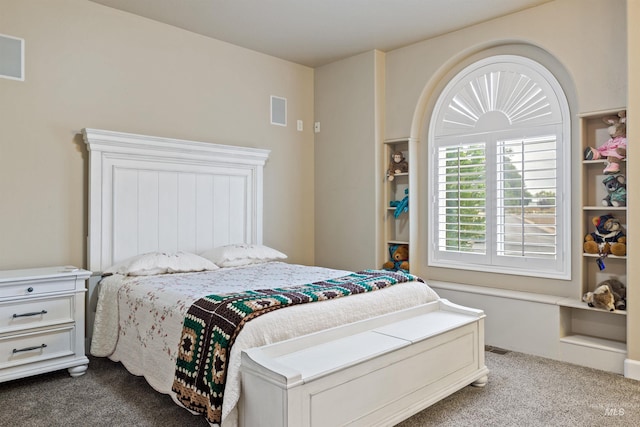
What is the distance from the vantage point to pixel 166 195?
374cm

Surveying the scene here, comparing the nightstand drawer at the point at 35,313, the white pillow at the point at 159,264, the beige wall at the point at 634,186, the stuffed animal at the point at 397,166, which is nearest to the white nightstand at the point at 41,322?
the nightstand drawer at the point at 35,313

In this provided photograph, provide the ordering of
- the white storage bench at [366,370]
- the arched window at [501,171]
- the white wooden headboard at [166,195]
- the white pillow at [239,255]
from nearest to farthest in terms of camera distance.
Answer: the white storage bench at [366,370]
the white wooden headboard at [166,195]
the arched window at [501,171]
the white pillow at [239,255]

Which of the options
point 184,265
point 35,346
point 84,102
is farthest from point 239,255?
point 84,102

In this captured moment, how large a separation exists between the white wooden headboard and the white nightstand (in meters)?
0.46

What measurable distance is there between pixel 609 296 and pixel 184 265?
302cm

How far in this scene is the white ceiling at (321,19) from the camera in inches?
136

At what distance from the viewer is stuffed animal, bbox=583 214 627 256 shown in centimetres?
307

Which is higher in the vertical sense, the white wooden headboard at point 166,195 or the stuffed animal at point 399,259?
the white wooden headboard at point 166,195

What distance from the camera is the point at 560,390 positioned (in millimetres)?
2732

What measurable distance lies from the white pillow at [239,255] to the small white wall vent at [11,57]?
1885 millimetres

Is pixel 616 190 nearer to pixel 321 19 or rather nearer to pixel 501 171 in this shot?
pixel 501 171

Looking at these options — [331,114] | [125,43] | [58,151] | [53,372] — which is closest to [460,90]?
[331,114]

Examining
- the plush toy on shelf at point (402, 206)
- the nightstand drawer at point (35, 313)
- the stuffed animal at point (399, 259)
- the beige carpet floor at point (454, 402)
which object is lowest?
the beige carpet floor at point (454, 402)

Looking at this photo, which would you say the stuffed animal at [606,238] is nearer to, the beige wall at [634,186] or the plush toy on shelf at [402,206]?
the beige wall at [634,186]
